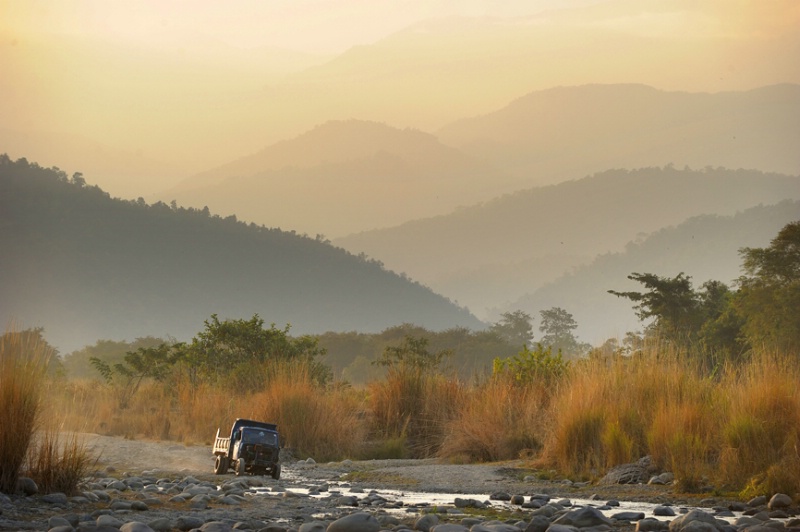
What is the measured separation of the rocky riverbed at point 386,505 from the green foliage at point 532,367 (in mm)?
3276

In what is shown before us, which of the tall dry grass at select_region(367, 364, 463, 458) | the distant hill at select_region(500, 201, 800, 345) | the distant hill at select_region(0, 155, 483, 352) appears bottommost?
the tall dry grass at select_region(367, 364, 463, 458)

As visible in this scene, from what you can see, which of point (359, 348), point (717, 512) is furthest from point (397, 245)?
point (717, 512)

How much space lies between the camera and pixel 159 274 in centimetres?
10825

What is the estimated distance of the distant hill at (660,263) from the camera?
16662 centimetres

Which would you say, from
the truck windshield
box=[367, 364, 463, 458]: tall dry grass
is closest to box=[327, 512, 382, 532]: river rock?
the truck windshield

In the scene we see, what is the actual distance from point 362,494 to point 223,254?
10832 centimetres

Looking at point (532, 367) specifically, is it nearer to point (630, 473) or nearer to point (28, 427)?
point (630, 473)

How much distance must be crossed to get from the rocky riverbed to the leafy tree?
64.1 ft

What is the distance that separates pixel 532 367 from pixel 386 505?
8.22 m

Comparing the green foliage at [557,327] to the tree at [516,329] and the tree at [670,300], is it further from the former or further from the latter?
the tree at [670,300]

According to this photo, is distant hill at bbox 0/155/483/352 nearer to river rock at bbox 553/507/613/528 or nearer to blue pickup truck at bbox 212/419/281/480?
blue pickup truck at bbox 212/419/281/480

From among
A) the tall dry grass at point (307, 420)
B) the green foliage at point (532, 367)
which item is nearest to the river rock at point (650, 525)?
the green foliage at point (532, 367)

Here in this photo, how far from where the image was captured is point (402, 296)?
13175cm

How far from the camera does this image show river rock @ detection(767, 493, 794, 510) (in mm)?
7676
